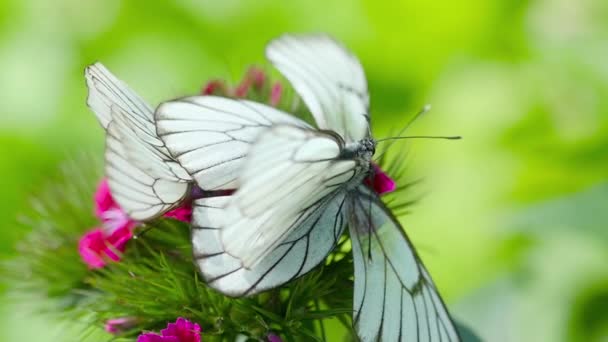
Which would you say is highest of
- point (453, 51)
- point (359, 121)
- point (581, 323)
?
point (453, 51)

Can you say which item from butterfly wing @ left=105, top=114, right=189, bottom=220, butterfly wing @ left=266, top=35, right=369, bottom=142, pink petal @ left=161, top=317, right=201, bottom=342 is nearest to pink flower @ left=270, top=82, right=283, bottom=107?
butterfly wing @ left=266, top=35, right=369, bottom=142

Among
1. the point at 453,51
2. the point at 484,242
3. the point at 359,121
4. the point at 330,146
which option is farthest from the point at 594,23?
the point at 330,146

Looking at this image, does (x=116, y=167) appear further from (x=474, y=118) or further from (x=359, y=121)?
Result: (x=474, y=118)

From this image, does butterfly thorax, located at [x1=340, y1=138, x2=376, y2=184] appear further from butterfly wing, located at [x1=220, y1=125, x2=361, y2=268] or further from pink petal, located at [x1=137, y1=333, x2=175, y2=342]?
pink petal, located at [x1=137, y1=333, x2=175, y2=342]

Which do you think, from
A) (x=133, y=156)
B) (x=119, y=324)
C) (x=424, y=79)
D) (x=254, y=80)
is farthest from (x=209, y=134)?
(x=424, y=79)

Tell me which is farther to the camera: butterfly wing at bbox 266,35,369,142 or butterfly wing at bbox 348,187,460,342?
butterfly wing at bbox 266,35,369,142

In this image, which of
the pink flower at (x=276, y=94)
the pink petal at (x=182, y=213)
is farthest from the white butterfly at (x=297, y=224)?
the pink flower at (x=276, y=94)

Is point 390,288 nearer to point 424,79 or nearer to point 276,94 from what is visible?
point 276,94
